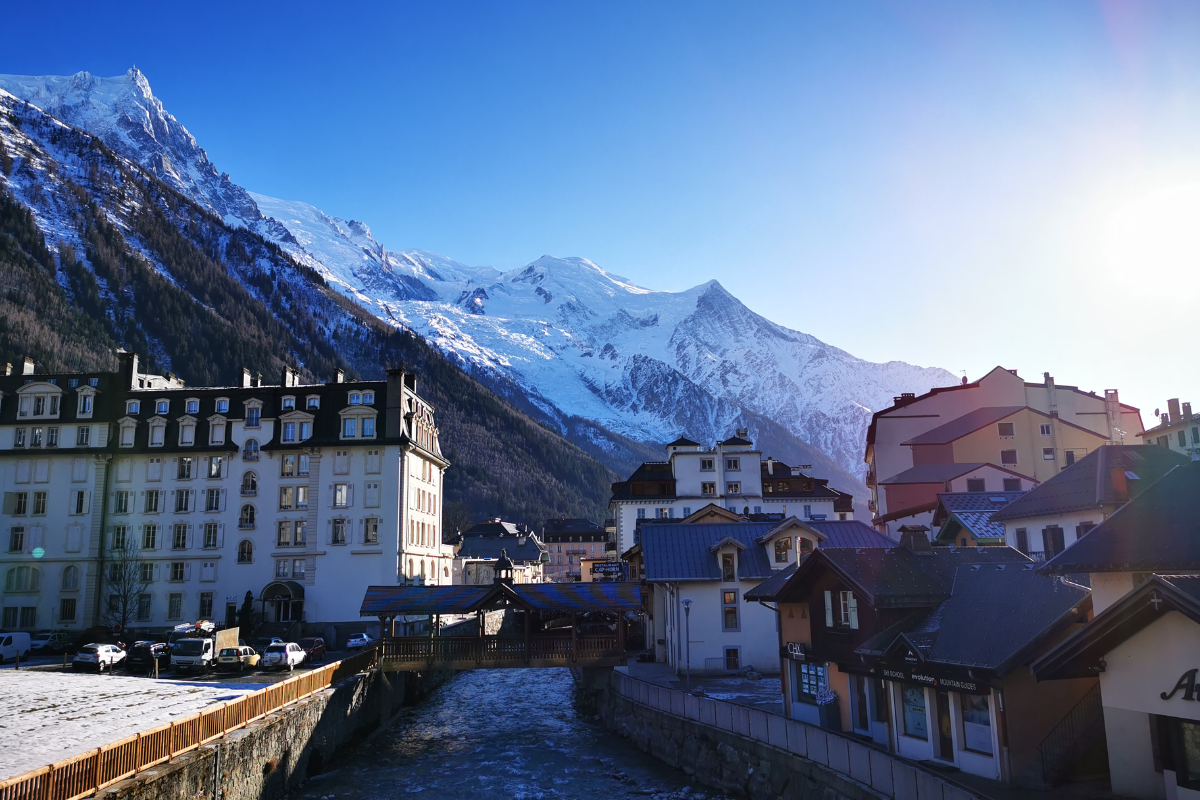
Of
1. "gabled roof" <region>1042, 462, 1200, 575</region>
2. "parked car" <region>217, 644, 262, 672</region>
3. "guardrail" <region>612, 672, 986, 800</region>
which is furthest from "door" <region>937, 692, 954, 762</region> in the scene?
"parked car" <region>217, 644, 262, 672</region>

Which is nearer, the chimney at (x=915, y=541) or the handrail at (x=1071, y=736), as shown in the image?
the handrail at (x=1071, y=736)

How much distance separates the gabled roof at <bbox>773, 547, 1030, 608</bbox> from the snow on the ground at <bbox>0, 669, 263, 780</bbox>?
23326 millimetres

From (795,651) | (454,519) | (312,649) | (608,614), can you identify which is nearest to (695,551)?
(608,614)

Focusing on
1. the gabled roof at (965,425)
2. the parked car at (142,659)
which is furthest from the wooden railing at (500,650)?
the gabled roof at (965,425)

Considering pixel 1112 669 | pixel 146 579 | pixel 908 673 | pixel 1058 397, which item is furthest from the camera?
pixel 1058 397

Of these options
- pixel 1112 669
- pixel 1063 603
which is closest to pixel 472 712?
pixel 1063 603

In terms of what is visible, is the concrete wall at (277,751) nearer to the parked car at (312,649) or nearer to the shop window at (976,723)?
the parked car at (312,649)

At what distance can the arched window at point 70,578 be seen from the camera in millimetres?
71125

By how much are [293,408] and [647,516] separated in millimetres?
42001

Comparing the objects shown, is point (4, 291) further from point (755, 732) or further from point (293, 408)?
point (755, 732)

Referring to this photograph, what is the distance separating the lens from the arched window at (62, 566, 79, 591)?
71125 mm

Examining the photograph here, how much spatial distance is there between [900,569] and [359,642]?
45.5 metres

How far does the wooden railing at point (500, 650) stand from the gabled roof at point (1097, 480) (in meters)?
22.3

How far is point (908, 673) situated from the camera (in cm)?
2598
